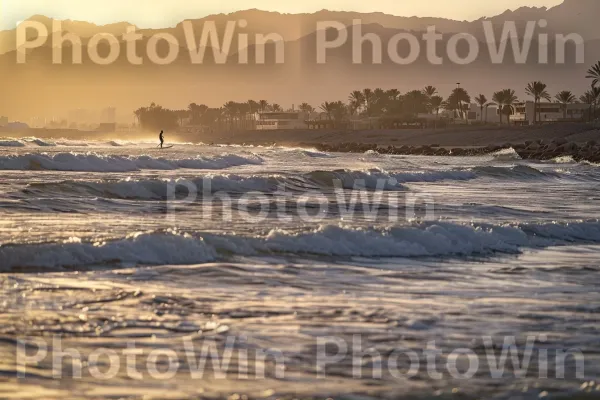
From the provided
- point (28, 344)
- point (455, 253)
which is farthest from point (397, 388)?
point (455, 253)

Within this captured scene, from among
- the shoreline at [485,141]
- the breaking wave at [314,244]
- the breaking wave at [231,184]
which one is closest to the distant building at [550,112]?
the shoreline at [485,141]

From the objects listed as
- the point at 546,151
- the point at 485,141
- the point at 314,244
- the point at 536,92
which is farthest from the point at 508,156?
the point at 536,92

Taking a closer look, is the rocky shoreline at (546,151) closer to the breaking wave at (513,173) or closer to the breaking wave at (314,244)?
the breaking wave at (513,173)

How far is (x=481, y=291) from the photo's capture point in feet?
44.7

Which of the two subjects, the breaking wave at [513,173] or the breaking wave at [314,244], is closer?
the breaking wave at [314,244]

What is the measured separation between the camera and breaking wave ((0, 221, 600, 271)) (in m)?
15.8

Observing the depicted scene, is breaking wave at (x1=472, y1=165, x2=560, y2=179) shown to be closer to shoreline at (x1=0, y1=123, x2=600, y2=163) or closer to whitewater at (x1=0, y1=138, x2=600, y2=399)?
shoreline at (x1=0, y1=123, x2=600, y2=163)

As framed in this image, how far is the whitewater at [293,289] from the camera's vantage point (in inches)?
345

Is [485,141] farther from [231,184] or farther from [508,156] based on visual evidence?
[231,184]

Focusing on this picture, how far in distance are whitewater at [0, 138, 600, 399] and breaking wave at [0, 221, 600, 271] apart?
0.04 meters

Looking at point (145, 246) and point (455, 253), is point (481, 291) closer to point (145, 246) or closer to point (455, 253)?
point (455, 253)

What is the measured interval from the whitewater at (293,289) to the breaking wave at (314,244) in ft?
0.14

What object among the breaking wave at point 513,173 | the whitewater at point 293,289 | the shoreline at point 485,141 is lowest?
the whitewater at point 293,289

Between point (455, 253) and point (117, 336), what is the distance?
9.86 meters
